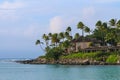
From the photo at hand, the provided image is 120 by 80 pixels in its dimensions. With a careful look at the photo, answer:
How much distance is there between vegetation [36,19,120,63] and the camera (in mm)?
124000

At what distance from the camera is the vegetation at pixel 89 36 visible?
407 feet

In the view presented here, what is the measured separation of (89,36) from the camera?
150500mm

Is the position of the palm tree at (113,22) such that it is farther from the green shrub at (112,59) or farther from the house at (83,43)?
the green shrub at (112,59)

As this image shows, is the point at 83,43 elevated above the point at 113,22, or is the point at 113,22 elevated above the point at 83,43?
the point at 113,22

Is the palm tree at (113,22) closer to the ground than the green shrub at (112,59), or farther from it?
farther from it

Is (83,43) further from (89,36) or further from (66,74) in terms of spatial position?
(66,74)

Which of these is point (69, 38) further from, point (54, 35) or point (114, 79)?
point (114, 79)

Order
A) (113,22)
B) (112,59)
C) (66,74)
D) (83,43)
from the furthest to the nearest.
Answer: (83,43) → (113,22) → (112,59) → (66,74)

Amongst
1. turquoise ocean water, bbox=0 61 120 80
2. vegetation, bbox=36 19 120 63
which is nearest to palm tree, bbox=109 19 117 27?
vegetation, bbox=36 19 120 63

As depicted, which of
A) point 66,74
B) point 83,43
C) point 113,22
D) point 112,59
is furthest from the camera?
point 83,43

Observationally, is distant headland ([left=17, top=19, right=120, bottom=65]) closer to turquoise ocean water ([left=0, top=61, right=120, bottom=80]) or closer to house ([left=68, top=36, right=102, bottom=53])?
house ([left=68, top=36, right=102, bottom=53])

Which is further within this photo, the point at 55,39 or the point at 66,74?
the point at 55,39

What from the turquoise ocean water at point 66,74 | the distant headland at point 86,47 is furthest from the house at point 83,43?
the turquoise ocean water at point 66,74

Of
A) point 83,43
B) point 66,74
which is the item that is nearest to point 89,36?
point 83,43
